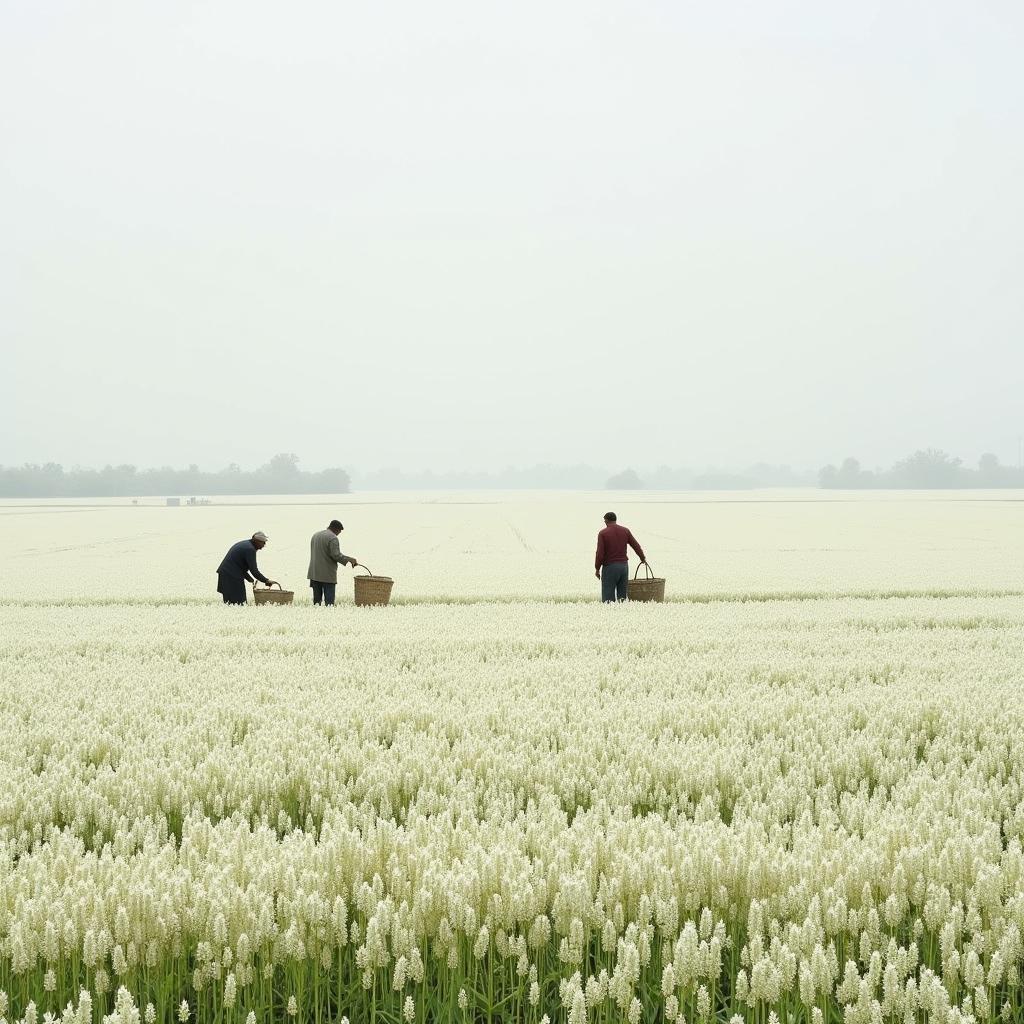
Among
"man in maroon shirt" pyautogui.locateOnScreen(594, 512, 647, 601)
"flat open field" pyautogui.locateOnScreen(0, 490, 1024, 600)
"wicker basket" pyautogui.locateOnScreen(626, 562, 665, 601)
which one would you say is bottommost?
"flat open field" pyautogui.locateOnScreen(0, 490, 1024, 600)

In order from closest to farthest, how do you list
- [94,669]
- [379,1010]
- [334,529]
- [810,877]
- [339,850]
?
[379,1010] < [810,877] < [339,850] < [94,669] < [334,529]

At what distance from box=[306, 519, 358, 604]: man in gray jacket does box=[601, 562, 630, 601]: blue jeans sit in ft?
18.0

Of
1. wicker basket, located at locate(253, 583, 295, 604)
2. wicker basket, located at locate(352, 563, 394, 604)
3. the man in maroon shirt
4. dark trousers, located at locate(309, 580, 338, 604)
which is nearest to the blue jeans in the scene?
the man in maroon shirt

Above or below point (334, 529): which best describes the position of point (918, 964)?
below

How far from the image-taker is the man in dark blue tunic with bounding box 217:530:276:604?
60.3 feet

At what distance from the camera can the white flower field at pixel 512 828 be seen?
11.9ft

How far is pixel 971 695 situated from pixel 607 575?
10501 mm

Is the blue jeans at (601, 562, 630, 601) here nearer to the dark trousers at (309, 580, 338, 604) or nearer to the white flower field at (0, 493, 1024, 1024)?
the white flower field at (0, 493, 1024, 1024)

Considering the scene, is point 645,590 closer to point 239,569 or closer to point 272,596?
point 272,596

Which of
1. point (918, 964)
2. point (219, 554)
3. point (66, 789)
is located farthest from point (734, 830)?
point (219, 554)

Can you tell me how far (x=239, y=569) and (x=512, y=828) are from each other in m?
15.5

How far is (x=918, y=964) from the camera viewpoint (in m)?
3.75

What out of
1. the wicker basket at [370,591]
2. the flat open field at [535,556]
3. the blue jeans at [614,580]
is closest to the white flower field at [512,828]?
the blue jeans at [614,580]

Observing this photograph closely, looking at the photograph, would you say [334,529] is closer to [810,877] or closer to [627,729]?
[627,729]
